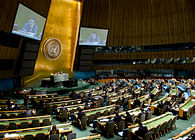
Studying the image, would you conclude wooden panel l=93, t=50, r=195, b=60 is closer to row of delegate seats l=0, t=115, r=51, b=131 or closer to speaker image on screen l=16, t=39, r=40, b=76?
speaker image on screen l=16, t=39, r=40, b=76

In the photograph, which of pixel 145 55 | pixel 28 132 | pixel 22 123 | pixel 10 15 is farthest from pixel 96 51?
pixel 28 132

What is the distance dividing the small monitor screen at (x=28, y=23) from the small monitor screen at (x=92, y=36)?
6.88 metres

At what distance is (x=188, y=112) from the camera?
28.6ft

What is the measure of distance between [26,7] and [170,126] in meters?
15.0

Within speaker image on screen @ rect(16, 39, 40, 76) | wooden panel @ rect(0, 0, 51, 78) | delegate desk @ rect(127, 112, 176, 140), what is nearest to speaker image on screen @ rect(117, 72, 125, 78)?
speaker image on screen @ rect(16, 39, 40, 76)

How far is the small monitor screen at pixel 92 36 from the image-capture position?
74.7 ft

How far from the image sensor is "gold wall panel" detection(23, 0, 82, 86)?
2248 cm

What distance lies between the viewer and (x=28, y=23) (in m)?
15.1

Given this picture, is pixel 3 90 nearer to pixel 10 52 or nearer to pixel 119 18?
pixel 10 52

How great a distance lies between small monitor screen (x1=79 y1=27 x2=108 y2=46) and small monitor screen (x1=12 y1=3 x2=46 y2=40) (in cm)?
688

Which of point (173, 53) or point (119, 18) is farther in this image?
point (119, 18)

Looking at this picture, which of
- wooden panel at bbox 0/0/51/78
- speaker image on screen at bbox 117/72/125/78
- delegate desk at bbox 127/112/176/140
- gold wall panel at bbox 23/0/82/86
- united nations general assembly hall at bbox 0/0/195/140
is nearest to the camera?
delegate desk at bbox 127/112/176/140

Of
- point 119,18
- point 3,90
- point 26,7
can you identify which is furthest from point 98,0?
point 3,90

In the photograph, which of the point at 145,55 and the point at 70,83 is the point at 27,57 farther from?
the point at 145,55
